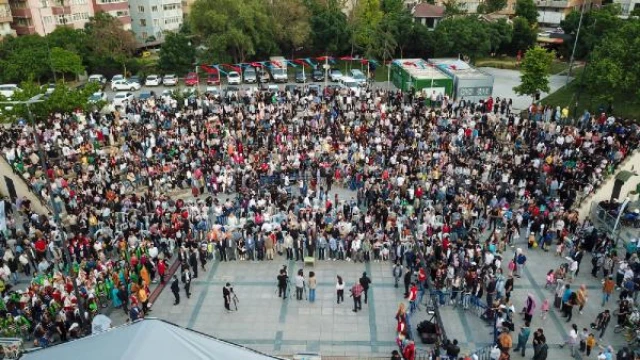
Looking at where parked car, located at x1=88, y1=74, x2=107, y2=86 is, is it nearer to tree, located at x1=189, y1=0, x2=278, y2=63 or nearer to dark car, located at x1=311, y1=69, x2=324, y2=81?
tree, located at x1=189, y1=0, x2=278, y2=63

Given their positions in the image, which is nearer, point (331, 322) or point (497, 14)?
point (331, 322)

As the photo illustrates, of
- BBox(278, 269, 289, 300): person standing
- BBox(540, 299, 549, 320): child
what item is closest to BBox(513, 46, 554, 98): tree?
BBox(540, 299, 549, 320): child

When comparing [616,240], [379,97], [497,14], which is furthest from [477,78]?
[497,14]

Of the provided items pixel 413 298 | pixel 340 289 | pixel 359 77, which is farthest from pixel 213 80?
pixel 413 298

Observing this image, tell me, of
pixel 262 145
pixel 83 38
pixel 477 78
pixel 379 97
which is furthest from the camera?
pixel 83 38

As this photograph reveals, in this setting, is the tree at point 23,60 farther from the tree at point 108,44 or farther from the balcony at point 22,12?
the balcony at point 22,12

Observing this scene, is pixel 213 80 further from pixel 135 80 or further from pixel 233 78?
pixel 135 80

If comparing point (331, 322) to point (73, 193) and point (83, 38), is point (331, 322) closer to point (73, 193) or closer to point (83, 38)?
point (73, 193)
